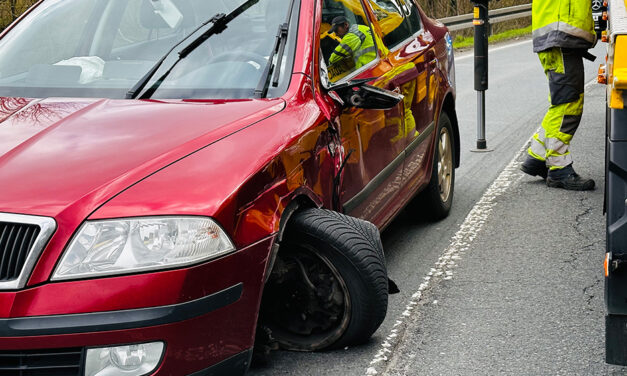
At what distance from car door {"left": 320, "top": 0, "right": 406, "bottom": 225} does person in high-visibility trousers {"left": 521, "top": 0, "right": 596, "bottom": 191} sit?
2.18 m

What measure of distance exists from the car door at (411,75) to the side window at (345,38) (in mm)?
209

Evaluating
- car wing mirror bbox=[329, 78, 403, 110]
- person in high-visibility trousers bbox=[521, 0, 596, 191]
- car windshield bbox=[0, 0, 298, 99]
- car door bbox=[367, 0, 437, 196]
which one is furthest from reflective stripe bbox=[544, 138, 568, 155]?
car windshield bbox=[0, 0, 298, 99]

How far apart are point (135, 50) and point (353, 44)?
3.49 ft

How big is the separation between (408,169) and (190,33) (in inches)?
62.6

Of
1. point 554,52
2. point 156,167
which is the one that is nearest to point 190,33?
point 156,167

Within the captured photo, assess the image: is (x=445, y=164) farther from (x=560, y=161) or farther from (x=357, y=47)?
(x=357, y=47)

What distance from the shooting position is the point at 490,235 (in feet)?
18.9

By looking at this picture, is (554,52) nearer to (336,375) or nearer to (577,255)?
(577,255)

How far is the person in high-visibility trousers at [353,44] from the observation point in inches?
169

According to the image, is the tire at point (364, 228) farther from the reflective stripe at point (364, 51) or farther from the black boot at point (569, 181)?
the black boot at point (569, 181)

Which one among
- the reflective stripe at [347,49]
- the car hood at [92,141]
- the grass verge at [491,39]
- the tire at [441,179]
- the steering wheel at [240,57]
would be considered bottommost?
the grass verge at [491,39]

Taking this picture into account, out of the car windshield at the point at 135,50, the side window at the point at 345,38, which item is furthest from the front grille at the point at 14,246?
the side window at the point at 345,38

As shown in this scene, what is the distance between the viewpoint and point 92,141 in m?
3.23

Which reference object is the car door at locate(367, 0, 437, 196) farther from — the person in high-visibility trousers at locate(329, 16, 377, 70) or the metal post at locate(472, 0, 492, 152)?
the metal post at locate(472, 0, 492, 152)
